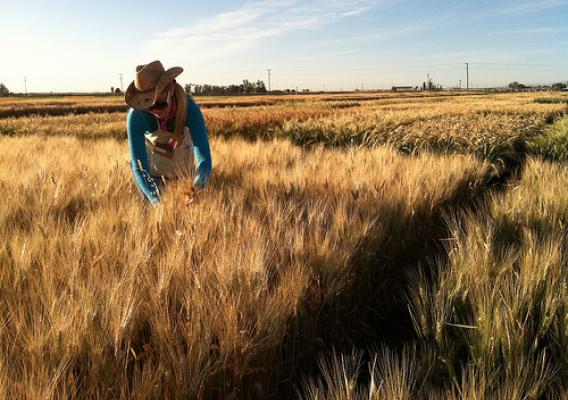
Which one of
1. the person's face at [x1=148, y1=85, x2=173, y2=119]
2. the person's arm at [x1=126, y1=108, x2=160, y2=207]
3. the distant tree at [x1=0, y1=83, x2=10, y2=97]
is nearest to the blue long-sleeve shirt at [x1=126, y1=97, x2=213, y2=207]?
the person's arm at [x1=126, y1=108, x2=160, y2=207]

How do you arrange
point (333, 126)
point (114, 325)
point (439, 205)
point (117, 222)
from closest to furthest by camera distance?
1. point (114, 325)
2. point (117, 222)
3. point (439, 205)
4. point (333, 126)

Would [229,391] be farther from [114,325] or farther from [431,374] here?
[431,374]

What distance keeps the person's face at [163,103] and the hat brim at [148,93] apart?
0.19 feet

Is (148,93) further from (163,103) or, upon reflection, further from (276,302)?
(276,302)

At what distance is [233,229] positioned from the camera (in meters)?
1.49

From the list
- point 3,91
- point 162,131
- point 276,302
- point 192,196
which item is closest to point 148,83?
point 162,131

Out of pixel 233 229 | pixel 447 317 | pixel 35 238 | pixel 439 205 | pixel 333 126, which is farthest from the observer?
pixel 333 126

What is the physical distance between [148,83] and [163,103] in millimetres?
195

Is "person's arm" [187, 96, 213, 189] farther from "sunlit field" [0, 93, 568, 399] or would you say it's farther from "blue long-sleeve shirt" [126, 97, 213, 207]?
"sunlit field" [0, 93, 568, 399]

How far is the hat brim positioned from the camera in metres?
2.24

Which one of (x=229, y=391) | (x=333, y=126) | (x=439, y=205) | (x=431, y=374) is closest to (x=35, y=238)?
(x=229, y=391)

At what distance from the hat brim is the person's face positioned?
0.19 ft

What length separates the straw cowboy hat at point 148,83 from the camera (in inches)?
87.2

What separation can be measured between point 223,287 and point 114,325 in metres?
0.27
